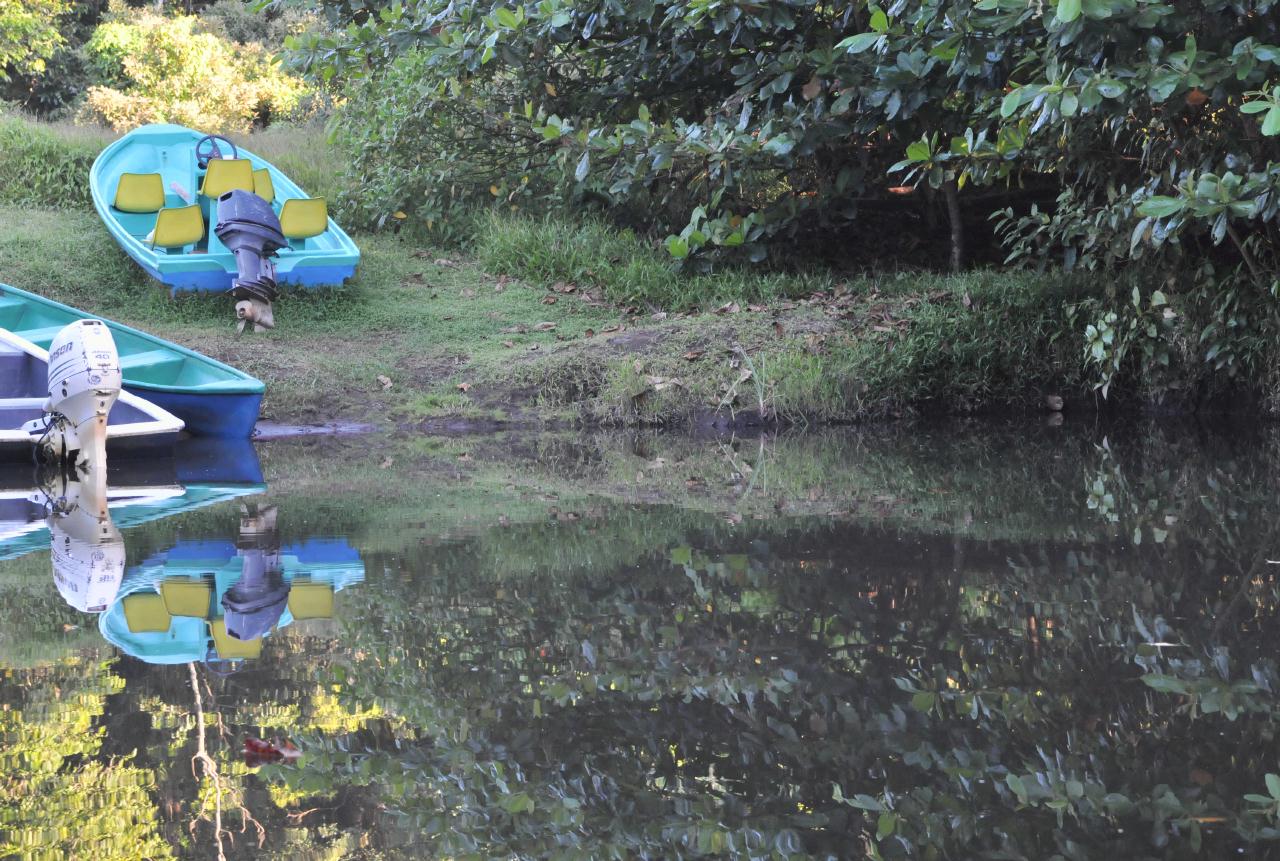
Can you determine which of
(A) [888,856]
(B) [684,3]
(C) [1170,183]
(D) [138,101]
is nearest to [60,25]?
(D) [138,101]

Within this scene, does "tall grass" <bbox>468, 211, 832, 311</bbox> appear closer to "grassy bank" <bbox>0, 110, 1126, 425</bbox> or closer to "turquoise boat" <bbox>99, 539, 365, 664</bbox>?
"grassy bank" <bbox>0, 110, 1126, 425</bbox>

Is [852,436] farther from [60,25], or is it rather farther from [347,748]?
[60,25]

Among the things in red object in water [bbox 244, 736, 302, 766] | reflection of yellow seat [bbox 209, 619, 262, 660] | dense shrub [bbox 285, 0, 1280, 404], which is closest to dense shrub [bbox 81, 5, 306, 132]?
dense shrub [bbox 285, 0, 1280, 404]

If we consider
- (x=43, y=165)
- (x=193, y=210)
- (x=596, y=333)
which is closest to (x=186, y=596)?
(x=596, y=333)

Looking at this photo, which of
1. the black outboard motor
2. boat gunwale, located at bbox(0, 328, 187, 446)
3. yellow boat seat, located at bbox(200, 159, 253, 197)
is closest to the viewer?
boat gunwale, located at bbox(0, 328, 187, 446)

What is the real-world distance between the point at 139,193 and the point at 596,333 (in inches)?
183

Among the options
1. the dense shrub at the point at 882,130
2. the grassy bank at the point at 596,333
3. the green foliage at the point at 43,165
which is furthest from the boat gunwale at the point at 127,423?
the green foliage at the point at 43,165

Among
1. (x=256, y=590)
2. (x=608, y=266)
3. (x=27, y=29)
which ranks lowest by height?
(x=608, y=266)

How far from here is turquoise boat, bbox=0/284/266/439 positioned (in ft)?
27.6

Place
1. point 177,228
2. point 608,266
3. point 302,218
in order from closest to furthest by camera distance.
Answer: point 177,228 < point 302,218 < point 608,266

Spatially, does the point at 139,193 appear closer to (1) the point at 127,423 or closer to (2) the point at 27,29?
(1) the point at 127,423

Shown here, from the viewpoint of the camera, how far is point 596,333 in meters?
10.4

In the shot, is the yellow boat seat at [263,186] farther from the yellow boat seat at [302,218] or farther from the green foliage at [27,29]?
the green foliage at [27,29]

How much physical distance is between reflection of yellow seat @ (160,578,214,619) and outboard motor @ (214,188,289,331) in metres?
6.59
